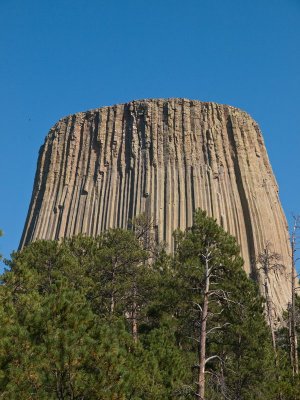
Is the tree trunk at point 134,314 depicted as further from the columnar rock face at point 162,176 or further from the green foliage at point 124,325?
the columnar rock face at point 162,176

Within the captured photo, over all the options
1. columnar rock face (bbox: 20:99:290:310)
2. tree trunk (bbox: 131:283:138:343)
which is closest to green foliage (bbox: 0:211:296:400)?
tree trunk (bbox: 131:283:138:343)

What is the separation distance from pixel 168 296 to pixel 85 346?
9490 mm

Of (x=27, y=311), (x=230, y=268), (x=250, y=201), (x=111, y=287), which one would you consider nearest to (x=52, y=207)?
(x=250, y=201)

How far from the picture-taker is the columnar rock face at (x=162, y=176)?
5050cm

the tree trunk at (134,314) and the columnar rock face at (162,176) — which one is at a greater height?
the columnar rock face at (162,176)

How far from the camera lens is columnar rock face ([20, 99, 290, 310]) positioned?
5050 centimetres

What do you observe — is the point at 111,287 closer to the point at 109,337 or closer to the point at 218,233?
the point at 218,233

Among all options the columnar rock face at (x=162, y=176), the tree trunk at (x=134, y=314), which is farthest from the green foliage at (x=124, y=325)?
the columnar rock face at (x=162, y=176)

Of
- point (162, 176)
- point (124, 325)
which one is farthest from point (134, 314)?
point (162, 176)

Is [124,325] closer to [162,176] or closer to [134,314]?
[134,314]

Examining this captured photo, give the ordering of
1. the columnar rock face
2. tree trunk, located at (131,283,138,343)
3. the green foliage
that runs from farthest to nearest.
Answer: the columnar rock face
tree trunk, located at (131,283,138,343)
the green foliage

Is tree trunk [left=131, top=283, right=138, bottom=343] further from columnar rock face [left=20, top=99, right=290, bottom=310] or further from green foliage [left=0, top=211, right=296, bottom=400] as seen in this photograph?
columnar rock face [left=20, top=99, right=290, bottom=310]

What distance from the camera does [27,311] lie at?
14.1 m

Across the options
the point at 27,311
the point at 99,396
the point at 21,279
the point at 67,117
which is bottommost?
the point at 99,396
